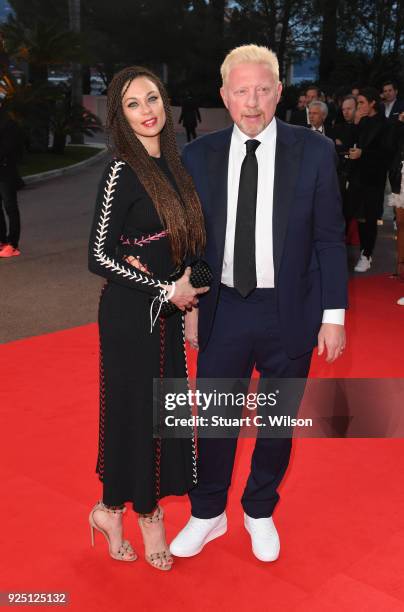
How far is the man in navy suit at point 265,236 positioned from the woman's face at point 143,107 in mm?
273

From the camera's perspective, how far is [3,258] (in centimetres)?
1014

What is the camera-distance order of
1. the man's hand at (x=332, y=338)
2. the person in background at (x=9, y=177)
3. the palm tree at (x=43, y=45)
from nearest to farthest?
the man's hand at (x=332, y=338), the person in background at (x=9, y=177), the palm tree at (x=43, y=45)

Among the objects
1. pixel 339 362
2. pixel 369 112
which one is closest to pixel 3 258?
pixel 369 112

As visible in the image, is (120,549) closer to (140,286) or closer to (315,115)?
(140,286)

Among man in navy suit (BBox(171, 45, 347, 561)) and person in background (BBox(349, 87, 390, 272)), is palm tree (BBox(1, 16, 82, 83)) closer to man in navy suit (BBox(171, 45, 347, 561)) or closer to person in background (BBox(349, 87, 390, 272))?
person in background (BBox(349, 87, 390, 272))

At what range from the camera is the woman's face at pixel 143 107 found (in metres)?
3.11

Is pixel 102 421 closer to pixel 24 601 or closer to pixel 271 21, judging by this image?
pixel 24 601

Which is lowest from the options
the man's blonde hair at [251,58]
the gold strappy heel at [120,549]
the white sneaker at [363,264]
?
the white sneaker at [363,264]

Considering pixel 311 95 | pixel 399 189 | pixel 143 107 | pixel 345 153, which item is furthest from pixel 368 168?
pixel 143 107

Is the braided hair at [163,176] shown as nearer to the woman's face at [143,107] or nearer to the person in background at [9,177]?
the woman's face at [143,107]

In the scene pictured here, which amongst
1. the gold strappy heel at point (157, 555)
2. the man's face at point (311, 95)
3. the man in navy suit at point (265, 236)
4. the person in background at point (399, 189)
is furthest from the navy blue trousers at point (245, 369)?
the man's face at point (311, 95)

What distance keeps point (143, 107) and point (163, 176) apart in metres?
0.27

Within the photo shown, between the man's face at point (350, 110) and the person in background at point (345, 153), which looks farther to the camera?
the man's face at point (350, 110)

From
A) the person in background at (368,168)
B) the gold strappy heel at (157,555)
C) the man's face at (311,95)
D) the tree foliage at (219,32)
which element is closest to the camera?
the gold strappy heel at (157,555)
